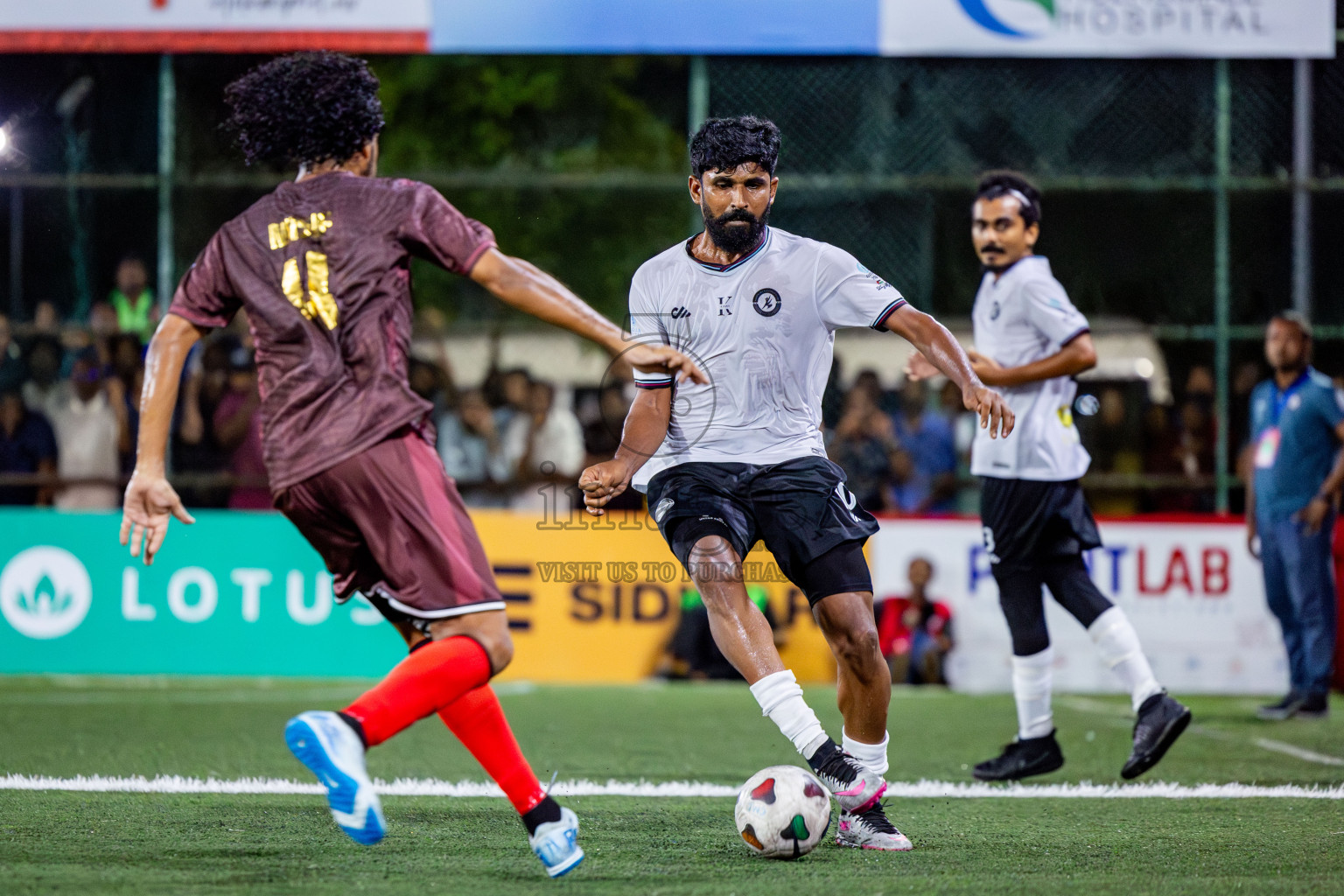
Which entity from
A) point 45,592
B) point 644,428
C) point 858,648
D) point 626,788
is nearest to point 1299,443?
point 626,788

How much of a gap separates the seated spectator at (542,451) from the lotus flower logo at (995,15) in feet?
14.1

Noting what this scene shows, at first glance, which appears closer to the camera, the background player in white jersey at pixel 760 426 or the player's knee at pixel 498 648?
the player's knee at pixel 498 648

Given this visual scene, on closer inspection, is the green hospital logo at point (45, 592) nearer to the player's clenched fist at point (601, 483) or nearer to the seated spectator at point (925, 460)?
the seated spectator at point (925, 460)

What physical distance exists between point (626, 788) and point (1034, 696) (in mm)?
1759

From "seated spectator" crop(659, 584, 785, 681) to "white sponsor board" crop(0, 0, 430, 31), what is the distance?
16.2ft

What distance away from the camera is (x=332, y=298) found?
4020 mm

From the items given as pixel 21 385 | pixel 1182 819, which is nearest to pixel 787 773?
pixel 1182 819

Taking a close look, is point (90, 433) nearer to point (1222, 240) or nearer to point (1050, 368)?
point (1050, 368)

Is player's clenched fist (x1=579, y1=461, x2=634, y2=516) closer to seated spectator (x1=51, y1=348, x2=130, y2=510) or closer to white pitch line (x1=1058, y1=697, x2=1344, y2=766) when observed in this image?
white pitch line (x1=1058, y1=697, x2=1344, y2=766)

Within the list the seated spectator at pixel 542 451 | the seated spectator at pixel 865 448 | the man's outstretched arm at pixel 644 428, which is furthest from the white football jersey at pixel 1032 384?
the seated spectator at pixel 542 451

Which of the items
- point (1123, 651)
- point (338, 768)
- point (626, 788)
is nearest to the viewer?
point (338, 768)

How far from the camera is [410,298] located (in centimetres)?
423

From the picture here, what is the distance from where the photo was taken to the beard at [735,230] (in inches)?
198

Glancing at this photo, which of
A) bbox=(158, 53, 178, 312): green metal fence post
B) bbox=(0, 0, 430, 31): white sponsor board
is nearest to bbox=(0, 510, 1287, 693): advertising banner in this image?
bbox=(158, 53, 178, 312): green metal fence post
